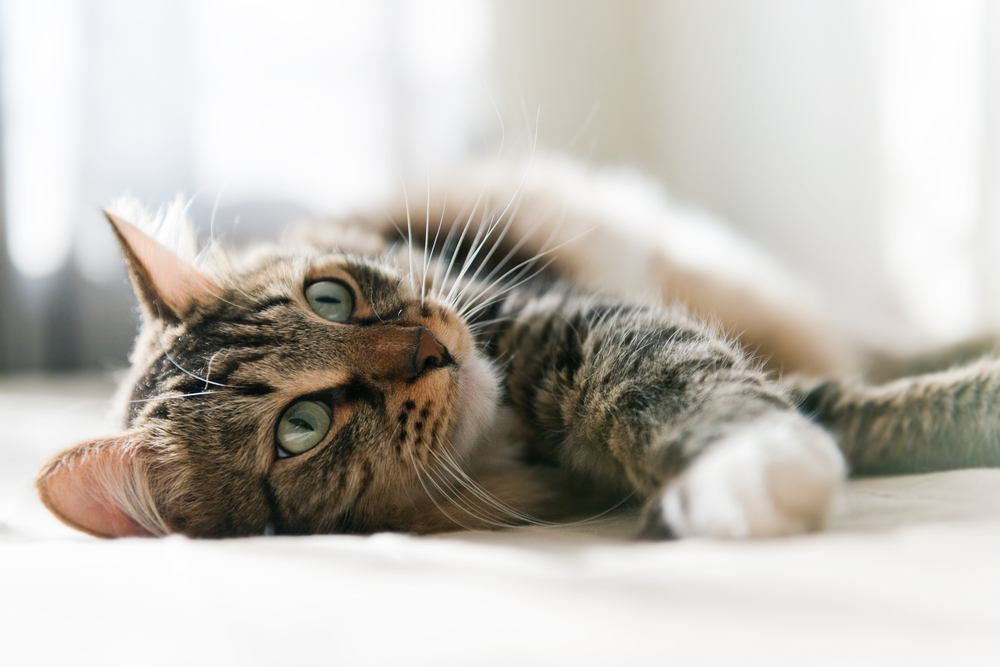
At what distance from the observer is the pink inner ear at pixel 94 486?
→ 93 cm

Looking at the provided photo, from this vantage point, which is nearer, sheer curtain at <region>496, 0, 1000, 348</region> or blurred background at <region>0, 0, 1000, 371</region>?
sheer curtain at <region>496, 0, 1000, 348</region>

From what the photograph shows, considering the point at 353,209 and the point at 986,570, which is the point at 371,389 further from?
the point at 353,209

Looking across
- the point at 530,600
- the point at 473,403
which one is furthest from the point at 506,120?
the point at 530,600

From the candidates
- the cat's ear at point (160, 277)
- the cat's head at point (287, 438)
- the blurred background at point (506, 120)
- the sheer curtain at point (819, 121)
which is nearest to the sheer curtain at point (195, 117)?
the blurred background at point (506, 120)

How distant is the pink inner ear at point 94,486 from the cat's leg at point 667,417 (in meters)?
0.54

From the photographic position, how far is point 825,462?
0.75 metres

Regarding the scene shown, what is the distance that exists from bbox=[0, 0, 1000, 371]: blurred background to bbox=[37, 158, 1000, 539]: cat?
0.85 m

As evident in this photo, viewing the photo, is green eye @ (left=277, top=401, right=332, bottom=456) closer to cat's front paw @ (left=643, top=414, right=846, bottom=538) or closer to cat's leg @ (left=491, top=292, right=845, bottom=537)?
cat's leg @ (left=491, top=292, right=845, bottom=537)

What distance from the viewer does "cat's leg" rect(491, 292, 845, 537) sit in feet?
2.38

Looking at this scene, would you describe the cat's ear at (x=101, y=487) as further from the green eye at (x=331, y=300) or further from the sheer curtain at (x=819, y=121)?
the sheer curtain at (x=819, y=121)

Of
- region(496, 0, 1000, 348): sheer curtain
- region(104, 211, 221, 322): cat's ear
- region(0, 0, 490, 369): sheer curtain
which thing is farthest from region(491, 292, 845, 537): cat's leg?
region(0, 0, 490, 369): sheer curtain

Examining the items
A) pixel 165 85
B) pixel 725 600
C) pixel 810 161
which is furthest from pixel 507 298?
pixel 165 85

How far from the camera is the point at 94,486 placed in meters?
0.95

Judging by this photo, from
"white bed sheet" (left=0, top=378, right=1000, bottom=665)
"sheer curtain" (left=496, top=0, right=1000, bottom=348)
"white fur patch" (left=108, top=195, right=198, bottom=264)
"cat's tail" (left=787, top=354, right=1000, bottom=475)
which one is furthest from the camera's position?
"sheer curtain" (left=496, top=0, right=1000, bottom=348)
